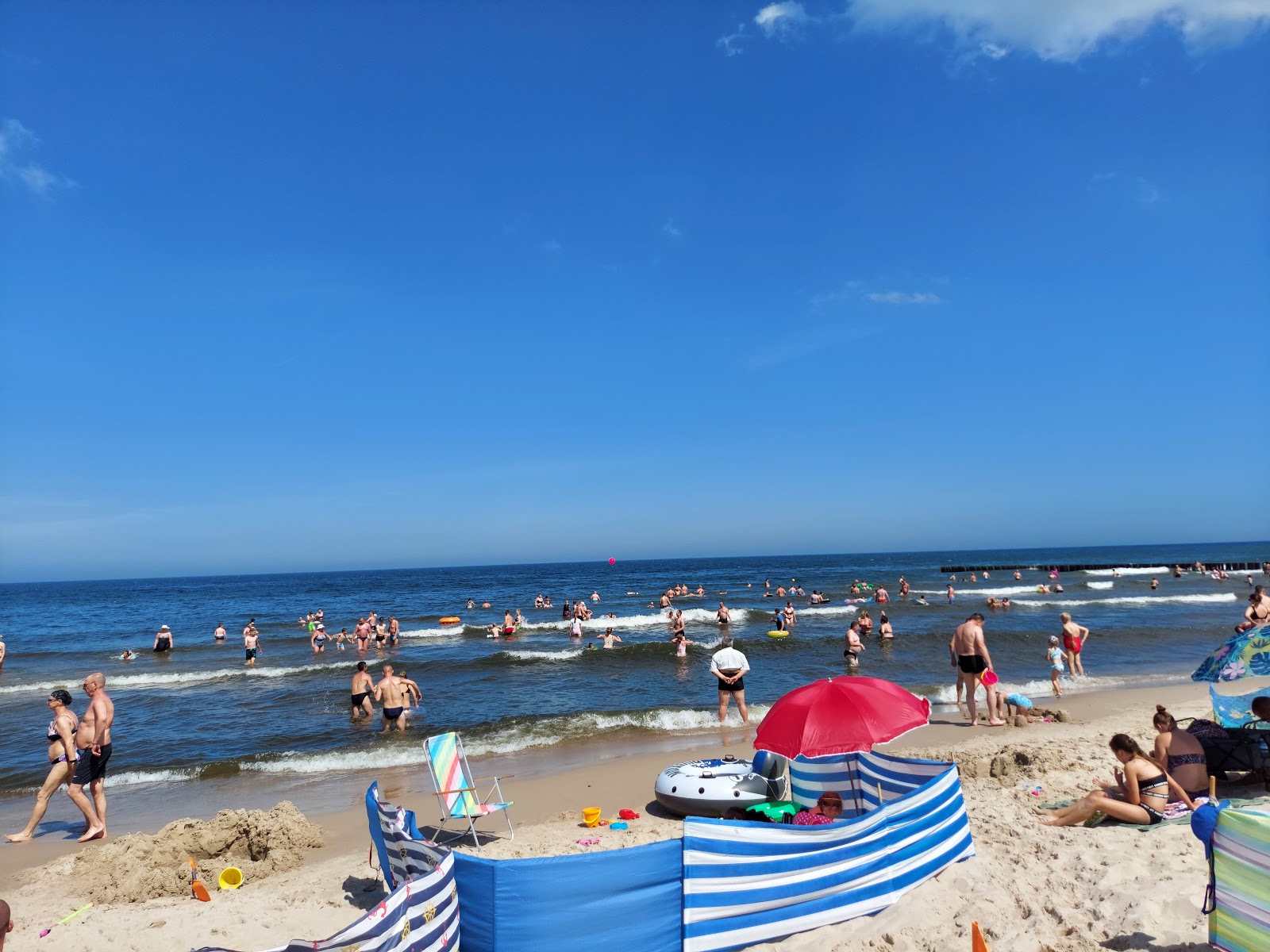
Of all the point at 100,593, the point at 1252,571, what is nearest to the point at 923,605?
the point at 1252,571

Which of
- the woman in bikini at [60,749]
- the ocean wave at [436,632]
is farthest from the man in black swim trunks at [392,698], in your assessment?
the ocean wave at [436,632]

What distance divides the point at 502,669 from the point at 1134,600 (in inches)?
1218

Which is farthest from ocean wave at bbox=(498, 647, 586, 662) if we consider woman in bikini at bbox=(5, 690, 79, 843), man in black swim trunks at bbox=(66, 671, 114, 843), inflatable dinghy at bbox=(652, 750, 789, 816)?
inflatable dinghy at bbox=(652, 750, 789, 816)

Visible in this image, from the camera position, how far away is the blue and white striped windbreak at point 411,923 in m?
3.71

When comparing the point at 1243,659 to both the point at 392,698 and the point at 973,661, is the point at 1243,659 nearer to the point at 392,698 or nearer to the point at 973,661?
the point at 973,661

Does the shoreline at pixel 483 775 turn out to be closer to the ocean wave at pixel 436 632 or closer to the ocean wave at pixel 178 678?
the ocean wave at pixel 178 678

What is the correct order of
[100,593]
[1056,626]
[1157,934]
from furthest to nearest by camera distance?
[100,593] < [1056,626] < [1157,934]

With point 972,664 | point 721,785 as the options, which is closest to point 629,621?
point 972,664

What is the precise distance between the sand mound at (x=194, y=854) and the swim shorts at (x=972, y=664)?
9415mm

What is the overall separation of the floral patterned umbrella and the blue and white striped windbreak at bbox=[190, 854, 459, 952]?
651cm

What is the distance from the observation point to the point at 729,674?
40.5 ft

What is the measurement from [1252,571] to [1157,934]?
6702cm

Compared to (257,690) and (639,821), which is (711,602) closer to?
(257,690)

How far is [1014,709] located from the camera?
39.8 ft
